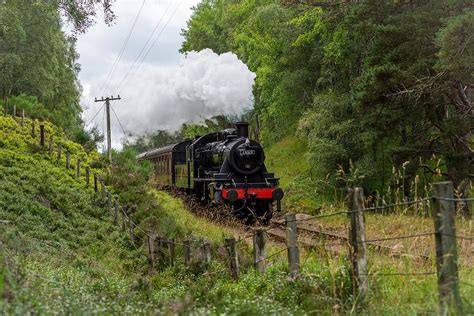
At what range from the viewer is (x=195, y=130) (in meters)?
44.8

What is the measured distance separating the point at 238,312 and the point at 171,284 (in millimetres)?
4572

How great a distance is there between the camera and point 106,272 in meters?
10.3

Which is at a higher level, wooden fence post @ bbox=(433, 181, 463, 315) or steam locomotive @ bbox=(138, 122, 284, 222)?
steam locomotive @ bbox=(138, 122, 284, 222)

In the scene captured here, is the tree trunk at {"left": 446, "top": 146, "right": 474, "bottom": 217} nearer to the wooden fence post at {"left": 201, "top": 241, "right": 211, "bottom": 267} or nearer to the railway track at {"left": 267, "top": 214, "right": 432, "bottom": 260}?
the railway track at {"left": 267, "top": 214, "right": 432, "bottom": 260}

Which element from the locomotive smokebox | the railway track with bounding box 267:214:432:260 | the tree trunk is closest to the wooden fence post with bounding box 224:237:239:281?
the railway track with bounding box 267:214:432:260

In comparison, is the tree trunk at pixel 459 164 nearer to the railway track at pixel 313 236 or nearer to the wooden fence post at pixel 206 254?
the railway track at pixel 313 236

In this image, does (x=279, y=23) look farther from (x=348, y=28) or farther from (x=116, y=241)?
(x=116, y=241)

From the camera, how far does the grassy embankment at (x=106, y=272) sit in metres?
5.00

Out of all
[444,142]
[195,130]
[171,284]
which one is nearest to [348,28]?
[444,142]

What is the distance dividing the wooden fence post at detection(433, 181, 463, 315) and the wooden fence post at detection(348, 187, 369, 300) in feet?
3.37

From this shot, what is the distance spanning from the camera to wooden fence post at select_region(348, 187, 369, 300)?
5766mm

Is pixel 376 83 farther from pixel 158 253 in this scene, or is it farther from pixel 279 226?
pixel 158 253

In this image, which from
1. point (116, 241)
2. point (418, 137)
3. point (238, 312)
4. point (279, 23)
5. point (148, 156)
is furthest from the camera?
point (148, 156)

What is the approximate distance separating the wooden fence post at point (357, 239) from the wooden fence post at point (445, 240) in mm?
1028
